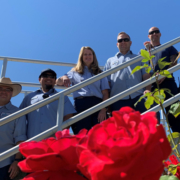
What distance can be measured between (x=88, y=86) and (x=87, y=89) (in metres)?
0.04

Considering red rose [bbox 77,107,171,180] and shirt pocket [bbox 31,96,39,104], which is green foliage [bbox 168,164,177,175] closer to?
red rose [bbox 77,107,171,180]

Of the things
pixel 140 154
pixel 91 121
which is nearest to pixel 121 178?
pixel 140 154

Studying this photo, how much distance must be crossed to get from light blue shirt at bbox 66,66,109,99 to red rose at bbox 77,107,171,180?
2249 millimetres

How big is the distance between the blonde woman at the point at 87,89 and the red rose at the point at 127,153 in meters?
2.14

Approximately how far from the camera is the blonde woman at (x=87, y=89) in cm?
250

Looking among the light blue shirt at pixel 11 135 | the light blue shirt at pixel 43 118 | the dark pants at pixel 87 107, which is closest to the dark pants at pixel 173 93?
the dark pants at pixel 87 107

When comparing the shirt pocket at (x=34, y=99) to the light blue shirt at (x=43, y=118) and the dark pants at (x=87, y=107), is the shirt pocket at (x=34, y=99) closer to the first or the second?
the light blue shirt at (x=43, y=118)

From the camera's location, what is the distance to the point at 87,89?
8.50 ft

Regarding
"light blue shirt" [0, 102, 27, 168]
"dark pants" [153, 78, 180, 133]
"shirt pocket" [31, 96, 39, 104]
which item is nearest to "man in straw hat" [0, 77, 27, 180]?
"light blue shirt" [0, 102, 27, 168]

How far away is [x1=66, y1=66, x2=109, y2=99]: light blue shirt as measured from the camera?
101 inches

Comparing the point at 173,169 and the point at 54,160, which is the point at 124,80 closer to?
the point at 173,169

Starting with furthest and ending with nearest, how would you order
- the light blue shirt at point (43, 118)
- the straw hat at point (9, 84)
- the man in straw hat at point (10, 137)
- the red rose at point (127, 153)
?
1. the straw hat at point (9, 84)
2. the light blue shirt at point (43, 118)
3. the man in straw hat at point (10, 137)
4. the red rose at point (127, 153)

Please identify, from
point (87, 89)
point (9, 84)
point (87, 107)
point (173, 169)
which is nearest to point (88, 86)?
point (87, 89)

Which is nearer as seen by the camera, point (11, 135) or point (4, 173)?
point (4, 173)
